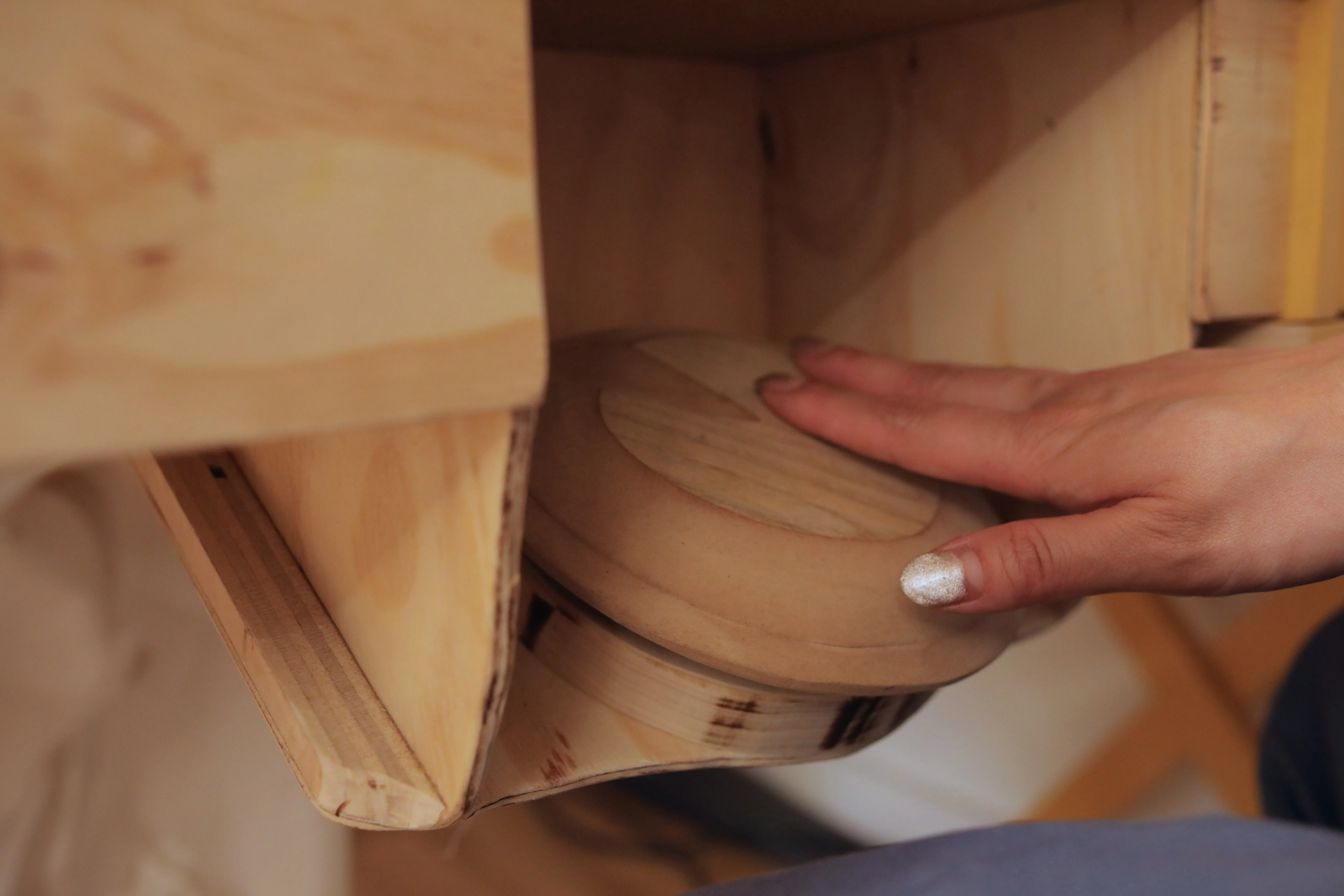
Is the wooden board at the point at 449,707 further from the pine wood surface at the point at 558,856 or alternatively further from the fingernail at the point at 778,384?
the pine wood surface at the point at 558,856

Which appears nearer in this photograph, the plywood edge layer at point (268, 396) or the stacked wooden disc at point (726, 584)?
the plywood edge layer at point (268, 396)

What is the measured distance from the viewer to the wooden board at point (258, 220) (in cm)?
16

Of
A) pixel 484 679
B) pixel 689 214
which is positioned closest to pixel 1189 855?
pixel 484 679

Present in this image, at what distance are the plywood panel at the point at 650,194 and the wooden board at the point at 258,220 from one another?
36 cm

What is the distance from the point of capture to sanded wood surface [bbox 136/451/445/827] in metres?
0.26

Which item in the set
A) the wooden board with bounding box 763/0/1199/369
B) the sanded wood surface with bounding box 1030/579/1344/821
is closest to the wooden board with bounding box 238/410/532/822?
the wooden board with bounding box 763/0/1199/369

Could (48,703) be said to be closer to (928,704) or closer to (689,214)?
(689,214)

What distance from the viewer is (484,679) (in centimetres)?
24

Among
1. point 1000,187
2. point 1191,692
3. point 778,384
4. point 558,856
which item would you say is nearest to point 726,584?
point 778,384

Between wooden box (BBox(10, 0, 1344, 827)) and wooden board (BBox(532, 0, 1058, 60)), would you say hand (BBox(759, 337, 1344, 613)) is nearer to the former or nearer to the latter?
Result: wooden box (BBox(10, 0, 1344, 827))

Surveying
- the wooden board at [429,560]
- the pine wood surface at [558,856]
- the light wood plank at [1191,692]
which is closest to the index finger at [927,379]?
the wooden board at [429,560]

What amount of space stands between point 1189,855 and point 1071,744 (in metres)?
0.55

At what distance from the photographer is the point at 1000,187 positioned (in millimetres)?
492

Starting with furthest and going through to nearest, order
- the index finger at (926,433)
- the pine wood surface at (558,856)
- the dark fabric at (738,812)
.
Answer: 1. the dark fabric at (738,812)
2. the pine wood surface at (558,856)
3. the index finger at (926,433)
